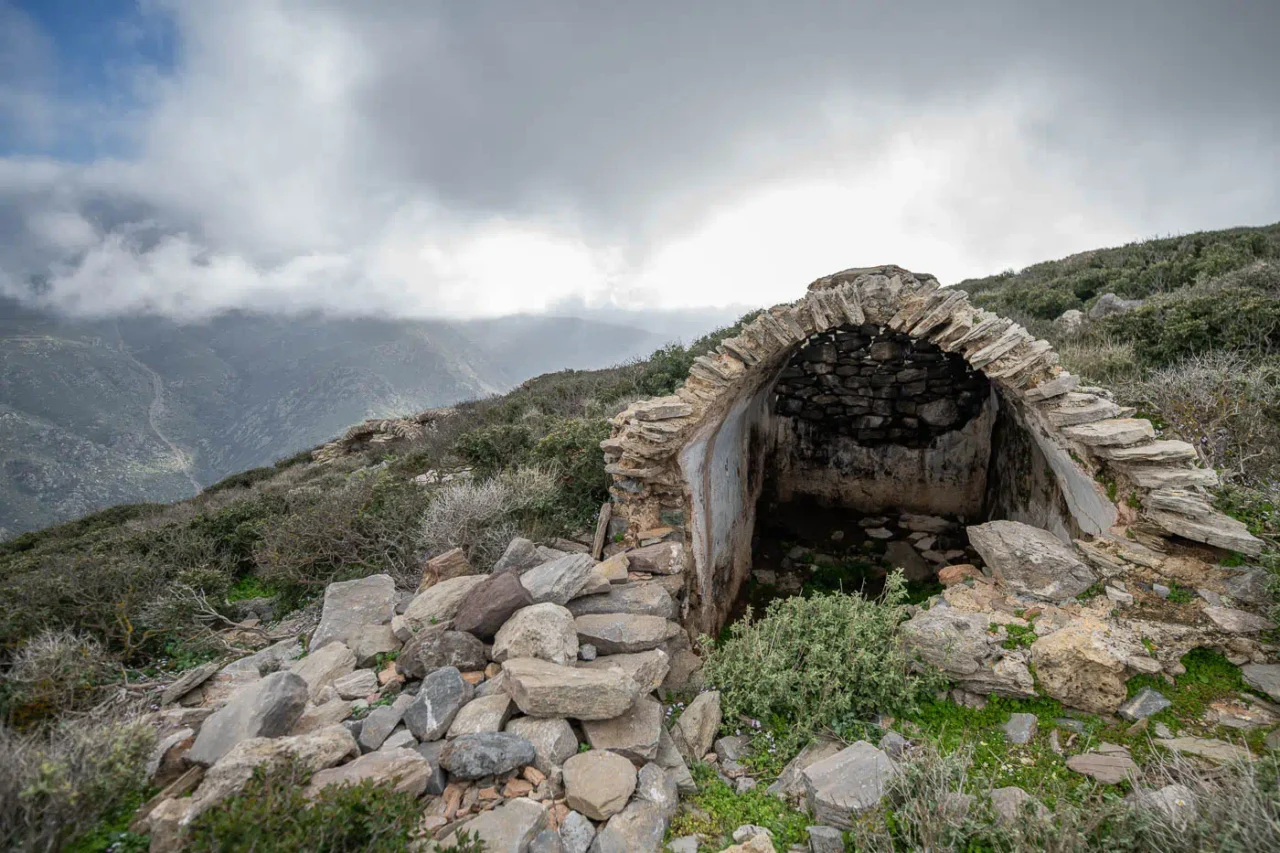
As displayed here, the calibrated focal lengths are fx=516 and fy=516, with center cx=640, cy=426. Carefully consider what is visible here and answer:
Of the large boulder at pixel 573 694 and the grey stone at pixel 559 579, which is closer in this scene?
the large boulder at pixel 573 694

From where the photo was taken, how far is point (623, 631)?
358cm

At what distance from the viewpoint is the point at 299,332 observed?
4449 inches

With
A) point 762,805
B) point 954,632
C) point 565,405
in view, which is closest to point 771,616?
point 954,632

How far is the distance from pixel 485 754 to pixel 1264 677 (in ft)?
14.5

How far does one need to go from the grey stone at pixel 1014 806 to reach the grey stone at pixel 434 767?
2.55m

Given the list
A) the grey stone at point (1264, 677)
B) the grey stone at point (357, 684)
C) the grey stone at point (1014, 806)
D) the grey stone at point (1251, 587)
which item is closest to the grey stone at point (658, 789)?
the grey stone at point (1014, 806)

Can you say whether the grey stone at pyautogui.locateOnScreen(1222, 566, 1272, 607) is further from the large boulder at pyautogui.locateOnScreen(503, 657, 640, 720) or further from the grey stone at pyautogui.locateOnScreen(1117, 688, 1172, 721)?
the large boulder at pyautogui.locateOnScreen(503, 657, 640, 720)

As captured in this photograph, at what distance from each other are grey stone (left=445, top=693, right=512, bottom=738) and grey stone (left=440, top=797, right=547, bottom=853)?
406 mm

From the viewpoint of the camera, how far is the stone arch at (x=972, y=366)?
3705 millimetres

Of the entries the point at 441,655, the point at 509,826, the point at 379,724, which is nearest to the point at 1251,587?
the point at 509,826

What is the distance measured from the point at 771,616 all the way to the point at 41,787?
12.8 ft

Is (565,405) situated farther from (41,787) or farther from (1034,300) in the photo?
(1034,300)

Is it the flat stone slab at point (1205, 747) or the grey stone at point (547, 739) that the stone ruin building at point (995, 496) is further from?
the grey stone at point (547, 739)

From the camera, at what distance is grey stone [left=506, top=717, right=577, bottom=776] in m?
2.64
